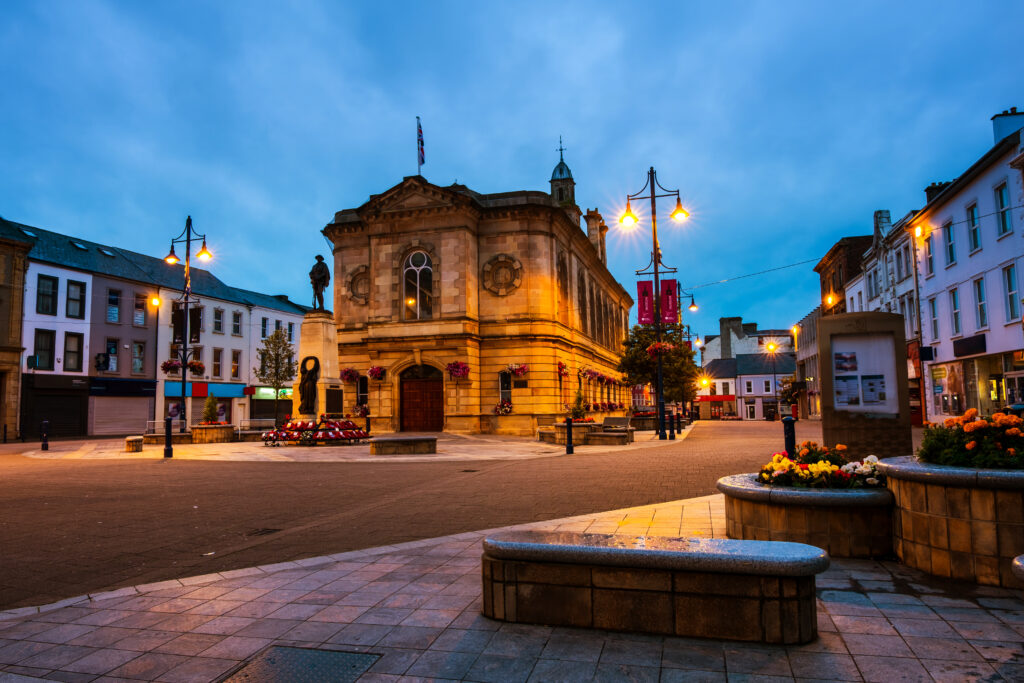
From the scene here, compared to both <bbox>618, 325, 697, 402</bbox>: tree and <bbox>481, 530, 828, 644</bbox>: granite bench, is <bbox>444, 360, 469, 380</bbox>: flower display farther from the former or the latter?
<bbox>481, 530, 828, 644</bbox>: granite bench

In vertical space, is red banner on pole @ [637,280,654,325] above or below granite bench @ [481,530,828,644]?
above

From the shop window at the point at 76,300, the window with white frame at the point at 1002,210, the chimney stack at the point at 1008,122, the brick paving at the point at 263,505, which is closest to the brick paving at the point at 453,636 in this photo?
the brick paving at the point at 263,505

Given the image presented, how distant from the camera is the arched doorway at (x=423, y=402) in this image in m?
32.8

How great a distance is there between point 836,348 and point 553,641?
896 cm

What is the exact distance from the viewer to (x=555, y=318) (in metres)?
33.9

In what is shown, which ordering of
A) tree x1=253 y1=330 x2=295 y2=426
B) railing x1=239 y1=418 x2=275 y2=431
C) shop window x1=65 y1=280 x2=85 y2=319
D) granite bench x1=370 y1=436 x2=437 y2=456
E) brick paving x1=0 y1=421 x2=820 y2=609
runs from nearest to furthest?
brick paving x1=0 y1=421 x2=820 y2=609 → granite bench x1=370 y1=436 x2=437 y2=456 → railing x1=239 y1=418 x2=275 y2=431 → shop window x1=65 y1=280 x2=85 y2=319 → tree x1=253 y1=330 x2=295 y2=426

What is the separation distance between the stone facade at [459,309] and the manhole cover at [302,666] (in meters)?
27.5

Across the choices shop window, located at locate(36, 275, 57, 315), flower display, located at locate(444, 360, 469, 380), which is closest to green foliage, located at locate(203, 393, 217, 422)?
flower display, located at locate(444, 360, 469, 380)

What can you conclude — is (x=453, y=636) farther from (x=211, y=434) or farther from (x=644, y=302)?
(x=211, y=434)

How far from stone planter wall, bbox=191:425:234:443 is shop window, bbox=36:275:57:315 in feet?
53.7

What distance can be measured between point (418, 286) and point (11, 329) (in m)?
22.8

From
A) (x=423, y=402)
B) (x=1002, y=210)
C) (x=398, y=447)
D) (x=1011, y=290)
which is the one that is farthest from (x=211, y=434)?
(x=1002, y=210)

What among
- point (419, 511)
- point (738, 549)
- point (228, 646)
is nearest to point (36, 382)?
point (419, 511)

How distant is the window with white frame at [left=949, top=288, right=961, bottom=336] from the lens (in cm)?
2831
